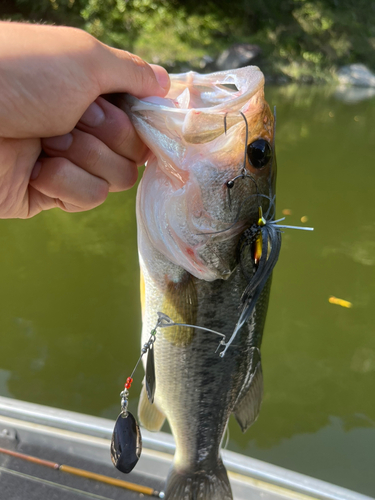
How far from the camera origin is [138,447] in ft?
4.14

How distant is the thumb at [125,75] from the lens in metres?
1.05

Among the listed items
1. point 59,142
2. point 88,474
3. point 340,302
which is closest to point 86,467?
point 88,474

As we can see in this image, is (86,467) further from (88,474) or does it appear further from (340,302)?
(340,302)

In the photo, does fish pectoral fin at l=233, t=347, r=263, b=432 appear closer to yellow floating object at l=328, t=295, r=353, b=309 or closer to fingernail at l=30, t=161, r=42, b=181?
fingernail at l=30, t=161, r=42, b=181

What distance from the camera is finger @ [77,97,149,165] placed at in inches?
45.5

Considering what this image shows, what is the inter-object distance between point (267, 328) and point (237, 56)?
18.7 metres

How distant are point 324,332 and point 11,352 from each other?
2940mm

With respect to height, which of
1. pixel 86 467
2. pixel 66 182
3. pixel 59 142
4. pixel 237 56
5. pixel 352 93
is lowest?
pixel 352 93

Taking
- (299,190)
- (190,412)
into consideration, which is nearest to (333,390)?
(190,412)

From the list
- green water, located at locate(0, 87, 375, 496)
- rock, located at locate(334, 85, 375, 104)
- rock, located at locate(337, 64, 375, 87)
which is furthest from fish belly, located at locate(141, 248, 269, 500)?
rock, located at locate(337, 64, 375, 87)

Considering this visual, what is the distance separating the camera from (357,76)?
22125 mm

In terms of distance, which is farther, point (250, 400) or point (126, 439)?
point (250, 400)

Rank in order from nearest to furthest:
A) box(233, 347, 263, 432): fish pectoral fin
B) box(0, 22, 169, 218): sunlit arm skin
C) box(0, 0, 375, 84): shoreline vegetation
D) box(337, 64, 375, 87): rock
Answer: box(0, 22, 169, 218): sunlit arm skin, box(233, 347, 263, 432): fish pectoral fin, box(0, 0, 375, 84): shoreline vegetation, box(337, 64, 375, 87): rock

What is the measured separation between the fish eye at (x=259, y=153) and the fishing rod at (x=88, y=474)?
158 cm
